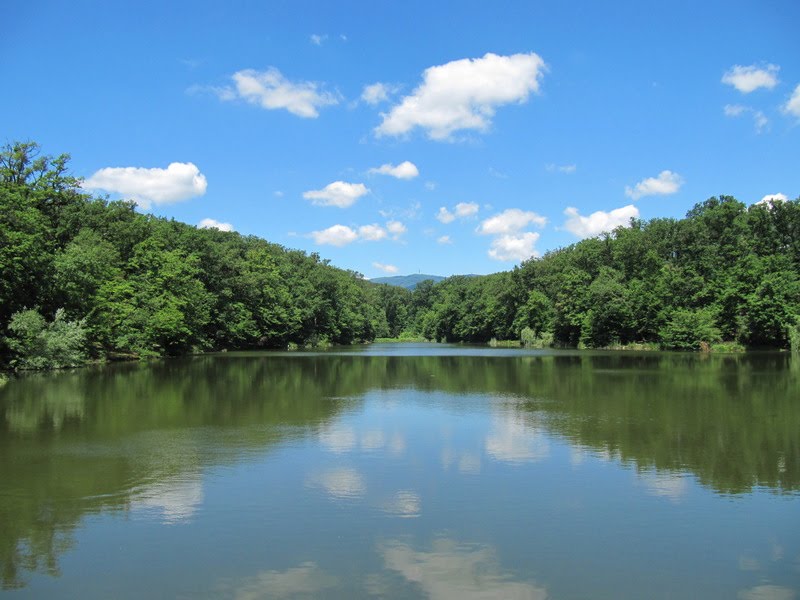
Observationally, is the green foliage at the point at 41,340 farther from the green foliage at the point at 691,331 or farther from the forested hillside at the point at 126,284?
the green foliage at the point at 691,331

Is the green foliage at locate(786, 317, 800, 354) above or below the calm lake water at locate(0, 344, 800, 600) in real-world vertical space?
above

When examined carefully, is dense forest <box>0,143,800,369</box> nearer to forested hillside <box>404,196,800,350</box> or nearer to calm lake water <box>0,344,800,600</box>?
forested hillside <box>404,196,800,350</box>

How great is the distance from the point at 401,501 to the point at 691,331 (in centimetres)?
6151

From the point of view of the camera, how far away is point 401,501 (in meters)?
9.82

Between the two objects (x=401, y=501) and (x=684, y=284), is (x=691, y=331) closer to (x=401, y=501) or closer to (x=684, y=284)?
(x=684, y=284)

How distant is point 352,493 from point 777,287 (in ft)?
206

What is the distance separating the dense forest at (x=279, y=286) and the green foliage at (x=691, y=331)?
0.44 feet

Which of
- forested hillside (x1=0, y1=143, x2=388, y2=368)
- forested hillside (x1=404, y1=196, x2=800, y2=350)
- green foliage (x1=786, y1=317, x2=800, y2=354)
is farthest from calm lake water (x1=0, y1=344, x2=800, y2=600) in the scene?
forested hillside (x1=404, y1=196, x2=800, y2=350)

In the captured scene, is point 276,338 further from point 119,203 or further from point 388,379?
point 388,379

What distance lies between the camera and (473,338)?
392ft

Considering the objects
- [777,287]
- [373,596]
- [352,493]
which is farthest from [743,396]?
[777,287]

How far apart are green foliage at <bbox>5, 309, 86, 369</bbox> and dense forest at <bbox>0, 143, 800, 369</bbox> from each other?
94 mm

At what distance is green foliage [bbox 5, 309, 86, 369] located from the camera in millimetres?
32469

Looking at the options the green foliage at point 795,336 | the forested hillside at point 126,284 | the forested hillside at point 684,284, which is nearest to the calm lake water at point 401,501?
the forested hillside at point 126,284
